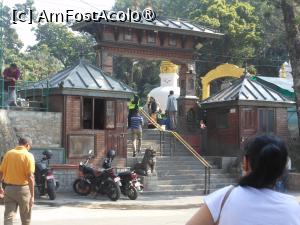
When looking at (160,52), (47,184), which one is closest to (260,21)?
(160,52)

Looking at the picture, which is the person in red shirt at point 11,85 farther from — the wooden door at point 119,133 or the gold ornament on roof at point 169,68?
the gold ornament on roof at point 169,68

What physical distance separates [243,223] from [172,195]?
1544 centimetres

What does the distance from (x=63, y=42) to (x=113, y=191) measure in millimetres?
52066

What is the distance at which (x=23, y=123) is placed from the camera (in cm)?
1798

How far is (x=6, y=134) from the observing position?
56.1 feet

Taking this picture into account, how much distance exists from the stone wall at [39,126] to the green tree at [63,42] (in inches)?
1545

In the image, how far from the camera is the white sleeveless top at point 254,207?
2785mm

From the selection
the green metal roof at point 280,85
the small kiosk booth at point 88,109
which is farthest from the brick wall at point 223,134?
the green metal roof at point 280,85

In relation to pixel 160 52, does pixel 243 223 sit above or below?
below

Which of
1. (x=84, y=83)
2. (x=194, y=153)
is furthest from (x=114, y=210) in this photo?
(x=194, y=153)

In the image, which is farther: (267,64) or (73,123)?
(267,64)

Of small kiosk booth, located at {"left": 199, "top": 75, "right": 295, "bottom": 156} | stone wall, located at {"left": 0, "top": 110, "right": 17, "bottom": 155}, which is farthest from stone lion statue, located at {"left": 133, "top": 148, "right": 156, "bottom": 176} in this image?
small kiosk booth, located at {"left": 199, "top": 75, "right": 295, "bottom": 156}

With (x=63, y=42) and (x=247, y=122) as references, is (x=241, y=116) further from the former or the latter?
(x=63, y=42)

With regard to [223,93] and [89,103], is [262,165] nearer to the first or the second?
[89,103]
